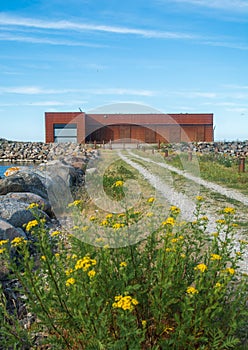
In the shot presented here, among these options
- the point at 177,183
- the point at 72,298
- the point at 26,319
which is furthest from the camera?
the point at 177,183

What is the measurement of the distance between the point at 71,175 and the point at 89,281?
11.4m

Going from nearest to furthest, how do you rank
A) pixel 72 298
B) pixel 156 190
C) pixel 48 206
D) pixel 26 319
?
pixel 72 298, pixel 26 319, pixel 48 206, pixel 156 190

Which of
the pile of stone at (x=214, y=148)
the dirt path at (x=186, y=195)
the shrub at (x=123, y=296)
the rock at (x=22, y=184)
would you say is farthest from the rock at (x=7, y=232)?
the pile of stone at (x=214, y=148)

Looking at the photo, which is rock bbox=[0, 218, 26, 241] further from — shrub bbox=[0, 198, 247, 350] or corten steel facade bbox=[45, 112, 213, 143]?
corten steel facade bbox=[45, 112, 213, 143]

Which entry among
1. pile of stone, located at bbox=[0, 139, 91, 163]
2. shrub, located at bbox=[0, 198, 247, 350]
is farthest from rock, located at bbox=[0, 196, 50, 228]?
pile of stone, located at bbox=[0, 139, 91, 163]

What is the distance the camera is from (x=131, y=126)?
153 feet

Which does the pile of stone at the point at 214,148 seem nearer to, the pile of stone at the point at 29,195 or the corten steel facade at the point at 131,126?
the corten steel facade at the point at 131,126

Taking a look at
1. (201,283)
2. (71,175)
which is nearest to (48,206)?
(71,175)

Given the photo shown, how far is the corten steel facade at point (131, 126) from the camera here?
4616 cm

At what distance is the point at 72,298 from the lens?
9.57ft

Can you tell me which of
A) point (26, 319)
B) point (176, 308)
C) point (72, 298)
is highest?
point (72, 298)

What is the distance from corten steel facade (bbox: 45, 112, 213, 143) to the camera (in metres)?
46.2

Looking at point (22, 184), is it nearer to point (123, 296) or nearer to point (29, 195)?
point (29, 195)

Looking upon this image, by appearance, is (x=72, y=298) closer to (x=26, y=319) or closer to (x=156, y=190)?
(x=26, y=319)
